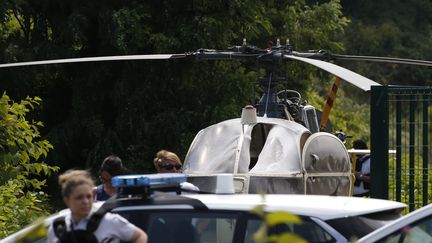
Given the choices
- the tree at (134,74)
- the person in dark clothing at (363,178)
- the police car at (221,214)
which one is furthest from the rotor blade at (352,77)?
the tree at (134,74)

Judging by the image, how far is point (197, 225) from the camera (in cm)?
610

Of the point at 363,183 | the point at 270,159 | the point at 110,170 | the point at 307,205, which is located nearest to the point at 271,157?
the point at 270,159

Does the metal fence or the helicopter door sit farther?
the helicopter door

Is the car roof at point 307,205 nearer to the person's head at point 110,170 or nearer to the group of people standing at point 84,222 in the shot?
the group of people standing at point 84,222

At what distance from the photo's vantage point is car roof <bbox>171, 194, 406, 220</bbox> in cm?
593

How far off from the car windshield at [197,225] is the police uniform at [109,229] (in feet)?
1.86

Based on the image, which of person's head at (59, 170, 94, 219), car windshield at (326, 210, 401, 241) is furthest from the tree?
person's head at (59, 170, 94, 219)

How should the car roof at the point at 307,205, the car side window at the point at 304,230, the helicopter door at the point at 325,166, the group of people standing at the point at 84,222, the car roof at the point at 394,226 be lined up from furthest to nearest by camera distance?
the helicopter door at the point at 325,166
the car roof at the point at 307,205
the car side window at the point at 304,230
the group of people standing at the point at 84,222
the car roof at the point at 394,226

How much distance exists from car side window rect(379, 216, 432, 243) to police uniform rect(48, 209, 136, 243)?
1.35 metres

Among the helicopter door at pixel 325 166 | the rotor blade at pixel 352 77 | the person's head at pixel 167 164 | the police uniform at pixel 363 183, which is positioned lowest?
the police uniform at pixel 363 183

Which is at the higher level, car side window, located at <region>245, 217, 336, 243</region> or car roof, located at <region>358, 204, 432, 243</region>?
car roof, located at <region>358, 204, 432, 243</region>

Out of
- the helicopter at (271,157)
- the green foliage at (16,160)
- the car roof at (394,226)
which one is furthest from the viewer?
the green foliage at (16,160)

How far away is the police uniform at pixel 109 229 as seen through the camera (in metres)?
5.50

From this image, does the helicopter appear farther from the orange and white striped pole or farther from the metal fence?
the orange and white striped pole
